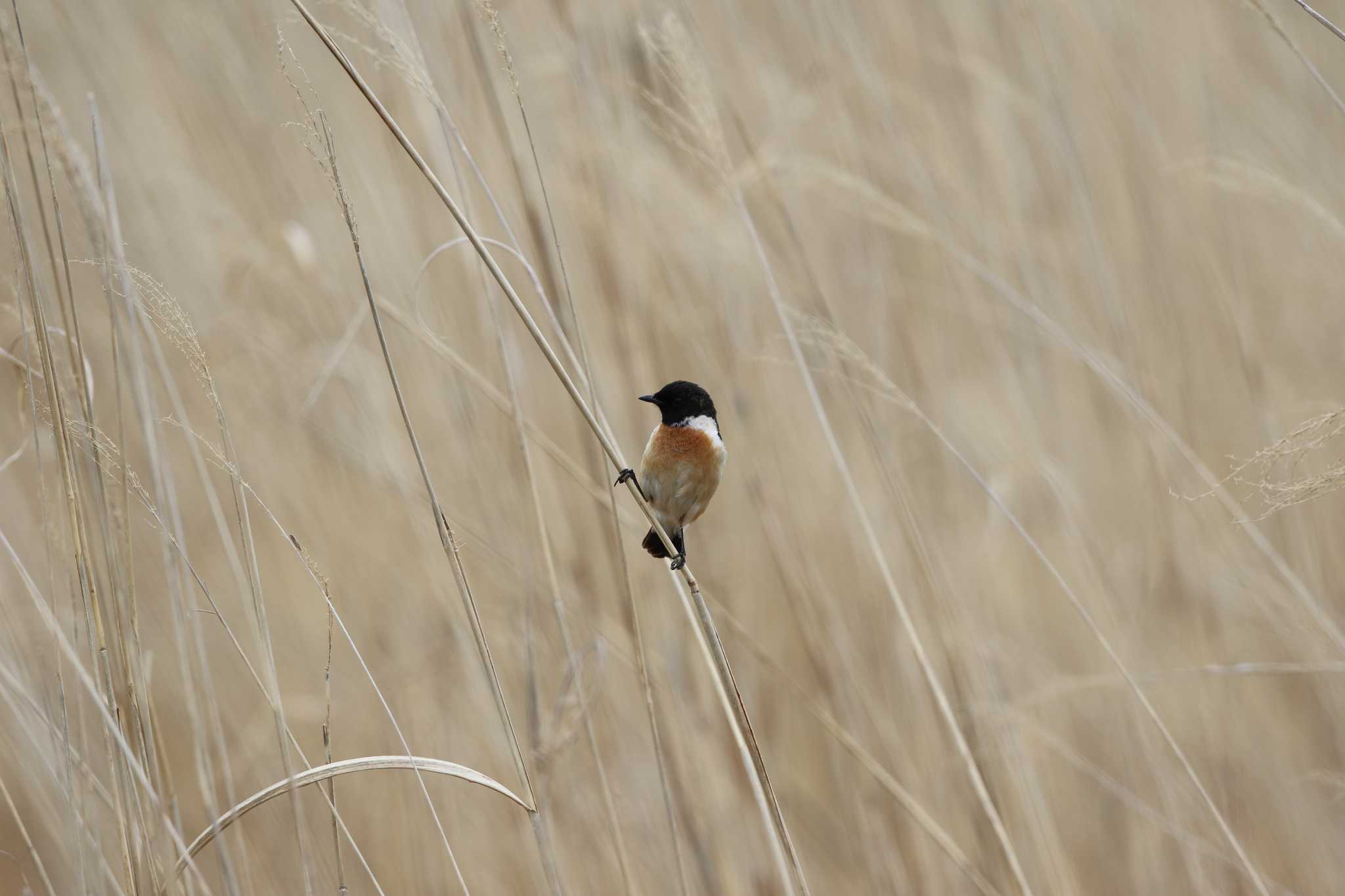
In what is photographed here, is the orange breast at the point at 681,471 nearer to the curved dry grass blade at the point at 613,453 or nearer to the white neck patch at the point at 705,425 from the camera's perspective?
the white neck patch at the point at 705,425

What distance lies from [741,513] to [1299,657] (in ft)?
4.03

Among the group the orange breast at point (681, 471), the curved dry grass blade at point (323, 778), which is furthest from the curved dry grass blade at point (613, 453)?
the orange breast at point (681, 471)

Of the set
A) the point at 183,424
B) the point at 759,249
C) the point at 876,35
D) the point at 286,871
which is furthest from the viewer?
the point at 876,35

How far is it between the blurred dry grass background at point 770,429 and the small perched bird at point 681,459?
90 mm

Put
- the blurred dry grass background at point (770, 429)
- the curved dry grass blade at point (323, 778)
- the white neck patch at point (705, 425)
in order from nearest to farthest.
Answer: the curved dry grass blade at point (323, 778)
the blurred dry grass background at point (770, 429)
the white neck patch at point (705, 425)

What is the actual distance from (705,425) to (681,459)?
0.11 meters

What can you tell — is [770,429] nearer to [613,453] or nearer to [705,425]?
[705,425]

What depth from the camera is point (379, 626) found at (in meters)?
2.26

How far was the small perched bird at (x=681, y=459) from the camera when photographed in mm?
1957

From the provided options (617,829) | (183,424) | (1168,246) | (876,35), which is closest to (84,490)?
(183,424)

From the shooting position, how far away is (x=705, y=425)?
2.04 metres

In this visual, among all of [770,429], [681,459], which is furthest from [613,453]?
[770,429]

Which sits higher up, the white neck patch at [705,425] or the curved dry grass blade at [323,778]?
the white neck patch at [705,425]

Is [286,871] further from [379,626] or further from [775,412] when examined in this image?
[775,412]
